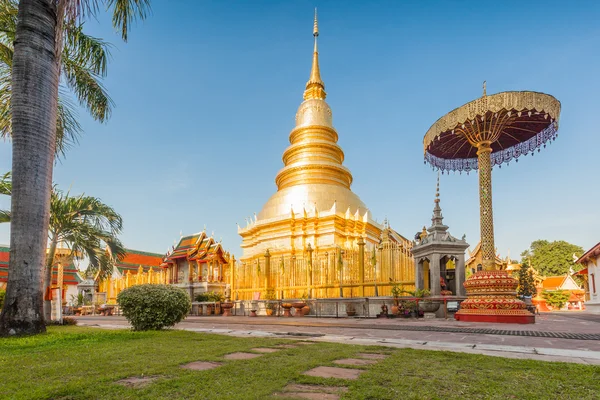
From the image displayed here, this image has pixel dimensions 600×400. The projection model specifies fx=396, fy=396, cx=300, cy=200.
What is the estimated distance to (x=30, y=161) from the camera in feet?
24.9

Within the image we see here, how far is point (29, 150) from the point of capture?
7594 millimetres

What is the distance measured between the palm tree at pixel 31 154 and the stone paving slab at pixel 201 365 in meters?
4.87

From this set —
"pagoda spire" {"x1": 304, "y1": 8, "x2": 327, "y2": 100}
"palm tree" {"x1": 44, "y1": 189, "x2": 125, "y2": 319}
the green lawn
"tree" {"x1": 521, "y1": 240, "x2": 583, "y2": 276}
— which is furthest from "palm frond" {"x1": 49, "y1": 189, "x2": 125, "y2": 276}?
"tree" {"x1": 521, "y1": 240, "x2": 583, "y2": 276}

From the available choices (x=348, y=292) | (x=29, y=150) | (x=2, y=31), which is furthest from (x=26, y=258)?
(x=348, y=292)

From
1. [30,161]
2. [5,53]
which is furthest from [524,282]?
[5,53]

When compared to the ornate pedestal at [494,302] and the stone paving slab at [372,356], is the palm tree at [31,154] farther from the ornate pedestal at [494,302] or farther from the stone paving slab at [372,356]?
the ornate pedestal at [494,302]

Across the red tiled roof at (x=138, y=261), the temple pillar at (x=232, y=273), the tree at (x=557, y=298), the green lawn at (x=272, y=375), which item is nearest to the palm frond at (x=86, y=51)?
the green lawn at (x=272, y=375)

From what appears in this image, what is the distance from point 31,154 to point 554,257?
58.6 meters

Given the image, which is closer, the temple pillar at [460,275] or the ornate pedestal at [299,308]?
the temple pillar at [460,275]

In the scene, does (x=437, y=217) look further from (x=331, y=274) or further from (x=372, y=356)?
(x=372, y=356)

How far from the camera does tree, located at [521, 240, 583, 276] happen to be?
164ft

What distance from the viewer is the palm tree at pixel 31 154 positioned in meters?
7.31

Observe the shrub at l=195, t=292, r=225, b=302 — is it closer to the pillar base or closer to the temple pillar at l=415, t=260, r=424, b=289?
the temple pillar at l=415, t=260, r=424, b=289

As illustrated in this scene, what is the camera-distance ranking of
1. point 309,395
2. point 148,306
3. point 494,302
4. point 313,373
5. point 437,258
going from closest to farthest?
point 309,395, point 313,373, point 148,306, point 494,302, point 437,258
